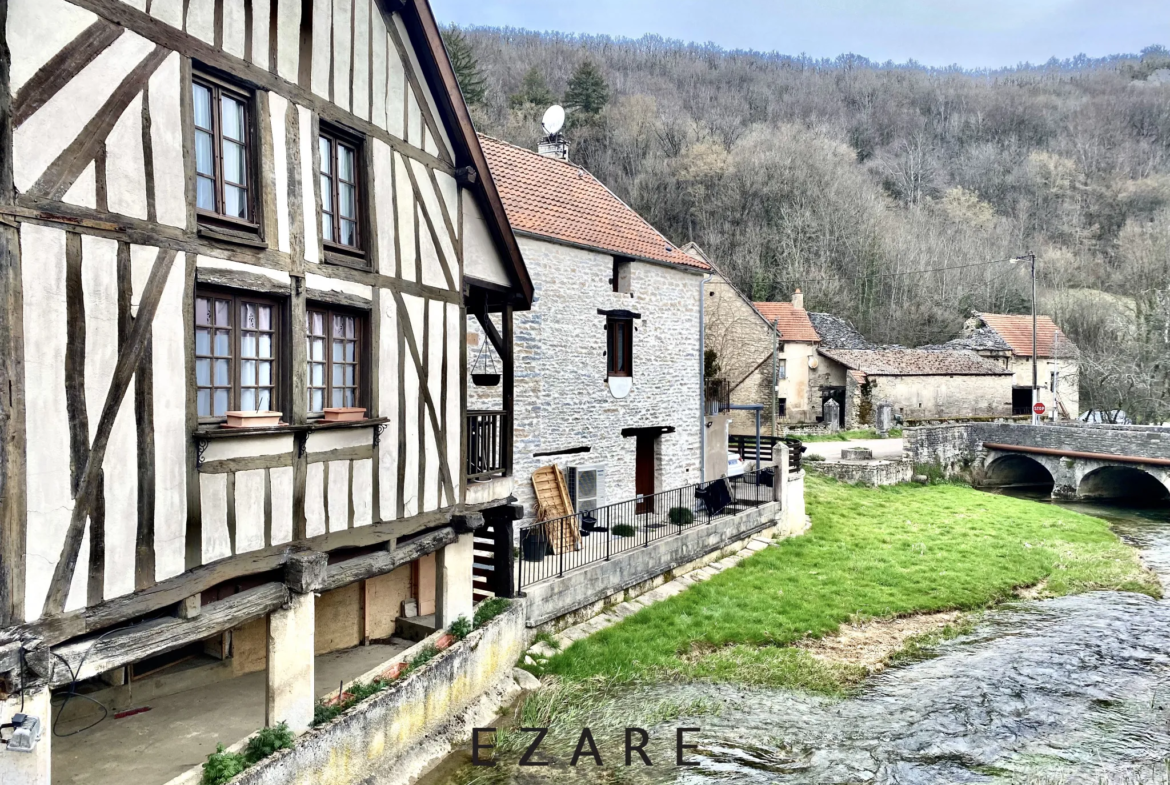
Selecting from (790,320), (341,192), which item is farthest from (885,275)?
(341,192)

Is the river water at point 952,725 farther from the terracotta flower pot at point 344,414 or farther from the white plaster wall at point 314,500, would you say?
the terracotta flower pot at point 344,414

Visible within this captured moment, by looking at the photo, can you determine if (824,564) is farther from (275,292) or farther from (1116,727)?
(275,292)

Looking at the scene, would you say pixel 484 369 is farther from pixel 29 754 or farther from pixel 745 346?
pixel 745 346

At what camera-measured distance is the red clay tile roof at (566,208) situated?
547 inches

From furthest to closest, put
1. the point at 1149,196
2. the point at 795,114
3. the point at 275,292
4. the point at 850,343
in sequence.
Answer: the point at 795,114 → the point at 1149,196 → the point at 850,343 → the point at 275,292

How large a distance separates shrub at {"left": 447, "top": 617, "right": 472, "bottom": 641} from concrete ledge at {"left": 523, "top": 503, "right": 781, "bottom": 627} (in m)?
1.47

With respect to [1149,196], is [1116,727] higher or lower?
lower

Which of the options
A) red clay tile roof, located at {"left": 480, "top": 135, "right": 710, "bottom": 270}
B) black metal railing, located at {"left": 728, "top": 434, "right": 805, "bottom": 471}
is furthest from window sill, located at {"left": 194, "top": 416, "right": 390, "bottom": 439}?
black metal railing, located at {"left": 728, "top": 434, "right": 805, "bottom": 471}

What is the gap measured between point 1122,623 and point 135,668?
15.6m

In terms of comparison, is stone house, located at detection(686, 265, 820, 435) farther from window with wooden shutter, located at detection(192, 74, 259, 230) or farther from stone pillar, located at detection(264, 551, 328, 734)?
window with wooden shutter, located at detection(192, 74, 259, 230)

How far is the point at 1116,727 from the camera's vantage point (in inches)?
377

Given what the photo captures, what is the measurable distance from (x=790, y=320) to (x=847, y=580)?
22.4 m

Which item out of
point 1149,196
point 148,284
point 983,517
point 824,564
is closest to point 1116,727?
point 824,564

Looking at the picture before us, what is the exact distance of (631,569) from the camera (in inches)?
504
